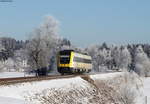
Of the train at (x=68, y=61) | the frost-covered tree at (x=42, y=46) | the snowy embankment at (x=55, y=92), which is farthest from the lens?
the frost-covered tree at (x=42, y=46)

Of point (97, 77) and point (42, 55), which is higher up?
point (42, 55)

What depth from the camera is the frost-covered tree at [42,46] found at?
2923 inches

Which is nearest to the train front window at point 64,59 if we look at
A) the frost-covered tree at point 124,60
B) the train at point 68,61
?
the train at point 68,61

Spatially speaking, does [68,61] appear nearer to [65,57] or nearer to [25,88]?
[65,57]

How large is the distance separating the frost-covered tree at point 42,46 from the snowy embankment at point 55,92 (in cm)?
3157

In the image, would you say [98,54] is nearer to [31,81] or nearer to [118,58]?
[118,58]

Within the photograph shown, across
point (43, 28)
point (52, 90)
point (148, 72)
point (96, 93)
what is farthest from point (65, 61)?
point (148, 72)

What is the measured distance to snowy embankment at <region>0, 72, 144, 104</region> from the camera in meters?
25.5

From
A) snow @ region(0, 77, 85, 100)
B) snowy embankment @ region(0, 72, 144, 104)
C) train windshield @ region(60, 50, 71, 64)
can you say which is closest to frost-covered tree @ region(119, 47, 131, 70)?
train windshield @ region(60, 50, 71, 64)

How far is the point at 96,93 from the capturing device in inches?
1550

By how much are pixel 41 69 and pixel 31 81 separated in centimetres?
4186

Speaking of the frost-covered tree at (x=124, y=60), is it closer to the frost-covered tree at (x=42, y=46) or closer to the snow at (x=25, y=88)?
the frost-covered tree at (x=42, y=46)

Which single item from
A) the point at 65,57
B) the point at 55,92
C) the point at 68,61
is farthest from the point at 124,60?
the point at 55,92

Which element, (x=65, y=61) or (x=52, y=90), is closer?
(x=52, y=90)
